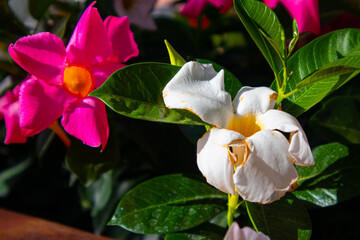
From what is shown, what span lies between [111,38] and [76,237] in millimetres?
277

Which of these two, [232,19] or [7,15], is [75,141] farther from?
[232,19]

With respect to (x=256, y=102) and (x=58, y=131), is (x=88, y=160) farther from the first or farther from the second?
(x=256, y=102)

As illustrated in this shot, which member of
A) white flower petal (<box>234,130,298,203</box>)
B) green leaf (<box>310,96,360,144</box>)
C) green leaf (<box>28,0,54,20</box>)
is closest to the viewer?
white flower petal (<box>234,130,298,203</box>)

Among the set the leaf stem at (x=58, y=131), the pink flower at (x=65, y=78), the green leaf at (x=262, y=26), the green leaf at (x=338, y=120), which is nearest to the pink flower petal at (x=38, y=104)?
the pink flower at (x=65, y=78)

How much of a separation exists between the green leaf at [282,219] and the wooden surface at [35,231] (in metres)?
0.22

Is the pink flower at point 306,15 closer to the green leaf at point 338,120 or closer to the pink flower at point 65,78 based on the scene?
the green leaf at point 338,120

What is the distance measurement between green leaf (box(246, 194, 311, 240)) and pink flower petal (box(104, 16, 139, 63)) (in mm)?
241

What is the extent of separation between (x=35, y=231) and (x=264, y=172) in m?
0.37

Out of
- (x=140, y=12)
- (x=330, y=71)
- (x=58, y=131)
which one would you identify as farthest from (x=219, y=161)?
(x=140, y=12)

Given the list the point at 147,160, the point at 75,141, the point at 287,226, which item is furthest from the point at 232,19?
the point at 287,226

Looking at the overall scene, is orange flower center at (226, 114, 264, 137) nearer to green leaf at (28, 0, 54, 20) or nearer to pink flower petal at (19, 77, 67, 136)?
pink flower petal at (19, 77, 67, 136)

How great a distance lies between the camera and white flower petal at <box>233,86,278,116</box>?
0.39 meters

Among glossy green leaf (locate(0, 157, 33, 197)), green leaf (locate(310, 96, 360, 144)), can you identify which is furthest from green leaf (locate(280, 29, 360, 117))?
glossy green leaf (locate(0, 157, 33, 197))

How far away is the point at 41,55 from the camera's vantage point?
0.45 meters
